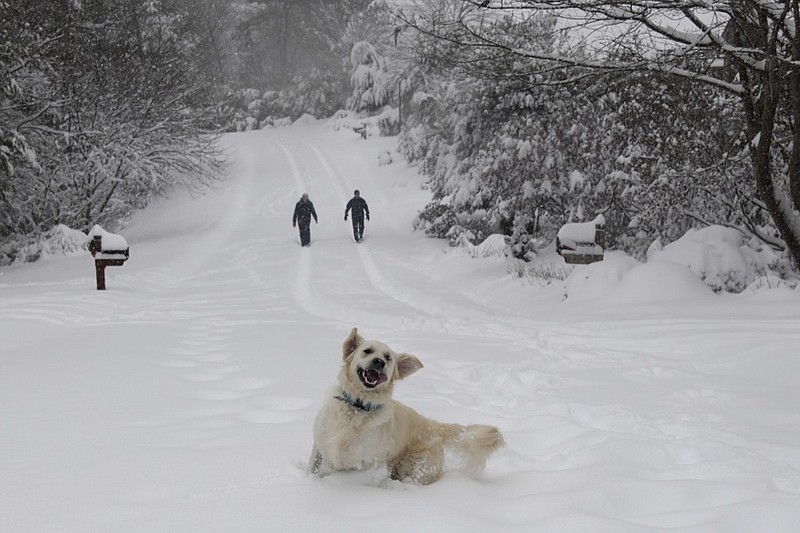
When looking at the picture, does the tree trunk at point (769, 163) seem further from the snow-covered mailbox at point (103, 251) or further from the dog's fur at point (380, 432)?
the snow-covered mailbox at point (103, 251)

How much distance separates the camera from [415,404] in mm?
4832

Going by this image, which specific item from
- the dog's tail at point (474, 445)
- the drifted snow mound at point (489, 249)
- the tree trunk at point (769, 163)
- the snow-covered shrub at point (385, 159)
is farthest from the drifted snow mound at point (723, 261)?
the snow-covered shrub at point (385, 159)

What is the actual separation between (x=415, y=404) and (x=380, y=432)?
1.75 metres

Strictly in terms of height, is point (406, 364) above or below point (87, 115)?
below

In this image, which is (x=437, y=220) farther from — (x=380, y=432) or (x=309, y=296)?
(x=380, y=432)

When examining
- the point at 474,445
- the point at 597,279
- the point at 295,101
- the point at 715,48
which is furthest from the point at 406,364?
the point at 295,101

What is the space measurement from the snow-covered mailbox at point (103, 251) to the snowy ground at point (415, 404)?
1.62ft

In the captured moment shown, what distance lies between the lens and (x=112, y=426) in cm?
415

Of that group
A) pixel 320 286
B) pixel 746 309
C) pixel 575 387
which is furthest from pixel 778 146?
pixel 320 286

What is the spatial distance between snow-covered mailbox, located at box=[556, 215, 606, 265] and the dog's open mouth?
30.0 feet

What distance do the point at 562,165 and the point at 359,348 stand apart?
12.7 m

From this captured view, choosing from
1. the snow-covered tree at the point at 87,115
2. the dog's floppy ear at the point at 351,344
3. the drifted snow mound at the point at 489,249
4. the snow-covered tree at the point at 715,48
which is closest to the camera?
the dog's floppy ear at the point at 351,344

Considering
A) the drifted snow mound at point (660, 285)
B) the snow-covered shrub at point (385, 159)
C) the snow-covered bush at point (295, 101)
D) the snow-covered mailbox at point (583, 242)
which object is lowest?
the drifted snow mound at point (660, 285)

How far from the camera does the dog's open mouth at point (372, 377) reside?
2.98 m
